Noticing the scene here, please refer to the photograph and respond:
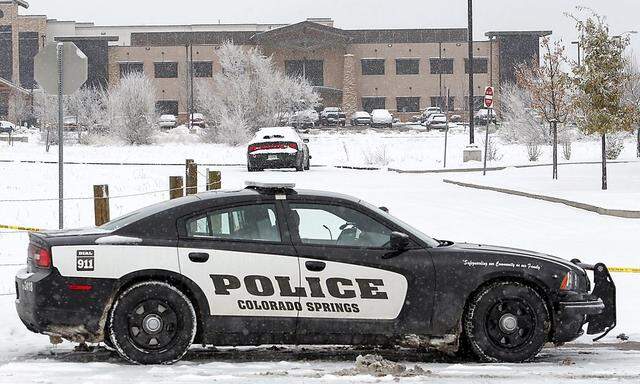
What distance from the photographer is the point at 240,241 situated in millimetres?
8688

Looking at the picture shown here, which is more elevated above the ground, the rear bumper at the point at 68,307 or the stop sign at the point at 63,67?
the stop sign at the point at 63,67

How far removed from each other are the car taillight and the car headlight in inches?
156

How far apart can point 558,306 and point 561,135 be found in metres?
54.0

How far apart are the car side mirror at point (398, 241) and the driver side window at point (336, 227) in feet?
0.32

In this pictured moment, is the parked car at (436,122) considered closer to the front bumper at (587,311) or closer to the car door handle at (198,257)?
the front bumper at (587,311)

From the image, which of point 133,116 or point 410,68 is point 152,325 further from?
point 410,68

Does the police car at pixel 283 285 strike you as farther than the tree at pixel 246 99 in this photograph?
No

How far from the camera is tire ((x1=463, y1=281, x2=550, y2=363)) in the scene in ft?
28.4

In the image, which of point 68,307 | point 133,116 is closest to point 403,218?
point 68,307

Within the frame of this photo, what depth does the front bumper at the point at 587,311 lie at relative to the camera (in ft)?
28.9

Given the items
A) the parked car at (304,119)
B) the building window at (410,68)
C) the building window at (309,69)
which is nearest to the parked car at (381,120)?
the parked car at (304,119)

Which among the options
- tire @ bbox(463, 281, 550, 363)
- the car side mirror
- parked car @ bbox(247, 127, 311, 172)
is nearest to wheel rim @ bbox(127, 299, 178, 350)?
the car side mirror

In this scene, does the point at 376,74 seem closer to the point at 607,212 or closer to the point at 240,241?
the point at 607,212

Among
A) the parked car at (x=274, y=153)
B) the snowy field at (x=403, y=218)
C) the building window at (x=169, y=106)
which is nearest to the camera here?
the snowy field at (x=403, y=218)
